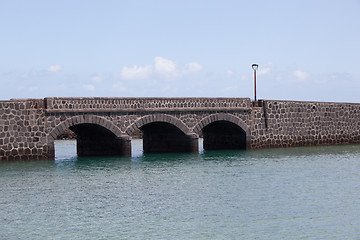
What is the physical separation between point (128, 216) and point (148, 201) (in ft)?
7.98

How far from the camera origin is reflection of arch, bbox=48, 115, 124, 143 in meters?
31.0

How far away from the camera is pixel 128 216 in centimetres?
1711

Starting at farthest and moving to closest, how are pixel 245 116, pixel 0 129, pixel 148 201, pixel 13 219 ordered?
pixel 245 116 < pixel 0 129 < pixel 148 201 < pixel 13 219

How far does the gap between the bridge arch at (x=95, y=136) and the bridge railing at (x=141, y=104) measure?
1.93ft

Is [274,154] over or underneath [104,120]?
underneath

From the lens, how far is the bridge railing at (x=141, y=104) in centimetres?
3110

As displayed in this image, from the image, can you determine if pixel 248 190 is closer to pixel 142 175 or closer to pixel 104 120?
pixel 142 175

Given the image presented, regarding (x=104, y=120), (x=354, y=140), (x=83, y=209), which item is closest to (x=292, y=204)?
(x=83, y=209)

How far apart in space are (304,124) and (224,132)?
5510 mm

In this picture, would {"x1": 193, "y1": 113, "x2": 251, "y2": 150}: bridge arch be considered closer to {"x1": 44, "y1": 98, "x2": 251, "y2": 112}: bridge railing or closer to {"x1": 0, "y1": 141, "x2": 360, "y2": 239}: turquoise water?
{"x1": 44, "y1": 98, "x2": 251, "y2": 112}: bridge railing

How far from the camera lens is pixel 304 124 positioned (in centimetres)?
4056

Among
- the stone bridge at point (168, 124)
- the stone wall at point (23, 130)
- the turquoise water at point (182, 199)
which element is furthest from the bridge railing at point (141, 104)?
Answer: the turquoise water at point (182, 199)

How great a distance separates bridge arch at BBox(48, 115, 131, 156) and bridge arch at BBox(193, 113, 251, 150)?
15.6ft

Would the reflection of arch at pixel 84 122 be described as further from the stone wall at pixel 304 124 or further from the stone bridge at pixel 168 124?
the stone wall at pixel 304 124
